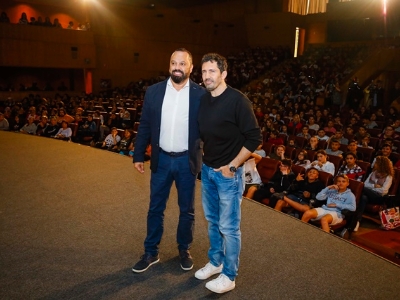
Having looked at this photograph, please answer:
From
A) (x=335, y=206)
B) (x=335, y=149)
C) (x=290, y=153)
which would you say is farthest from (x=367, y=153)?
(x=335, y=206)

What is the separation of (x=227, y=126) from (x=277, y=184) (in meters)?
2.97

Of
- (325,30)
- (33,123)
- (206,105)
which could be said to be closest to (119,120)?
(33,123)

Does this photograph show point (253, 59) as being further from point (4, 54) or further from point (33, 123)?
point (33, 123)

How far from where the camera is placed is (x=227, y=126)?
2094 mm

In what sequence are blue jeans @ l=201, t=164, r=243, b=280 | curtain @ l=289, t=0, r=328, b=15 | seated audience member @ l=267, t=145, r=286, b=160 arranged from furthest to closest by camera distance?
curtain @ l=289, t=0, r=328, b=15 < seated audience member @ l=267, t=145, r=286, b=160 < blue jeans @ l=201, t=164, r=243, b=280

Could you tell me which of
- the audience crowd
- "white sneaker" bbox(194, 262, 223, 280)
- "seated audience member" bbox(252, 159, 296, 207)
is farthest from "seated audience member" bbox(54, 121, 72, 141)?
"white sneaker" bbox(194, 262, 223, 280)

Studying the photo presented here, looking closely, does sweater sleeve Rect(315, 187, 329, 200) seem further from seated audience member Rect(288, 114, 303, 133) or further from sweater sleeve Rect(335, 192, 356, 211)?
seated audience member Rect(288, 114, 303, 133)

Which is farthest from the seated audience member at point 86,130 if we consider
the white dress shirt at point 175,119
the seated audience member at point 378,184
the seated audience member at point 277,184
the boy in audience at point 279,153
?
the white dress shirt at point 175,119

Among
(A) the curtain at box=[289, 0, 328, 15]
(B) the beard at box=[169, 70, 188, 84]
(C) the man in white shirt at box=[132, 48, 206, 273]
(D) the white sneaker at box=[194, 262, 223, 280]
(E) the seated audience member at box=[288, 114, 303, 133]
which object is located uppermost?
(A) the curtain at box=[289, 0, 328, 15]

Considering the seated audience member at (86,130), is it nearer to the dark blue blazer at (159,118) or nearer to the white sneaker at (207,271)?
the dark blue blazer at (159,118)

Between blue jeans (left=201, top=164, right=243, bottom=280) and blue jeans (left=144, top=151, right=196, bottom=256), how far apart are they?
0.21 metres

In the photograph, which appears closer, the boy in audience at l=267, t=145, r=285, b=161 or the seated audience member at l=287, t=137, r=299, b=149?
the boy in audience at l=267, t=145, r=285, b=161

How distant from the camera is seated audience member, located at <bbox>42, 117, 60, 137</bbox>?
27.9 feet

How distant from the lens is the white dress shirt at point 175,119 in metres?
2.40
